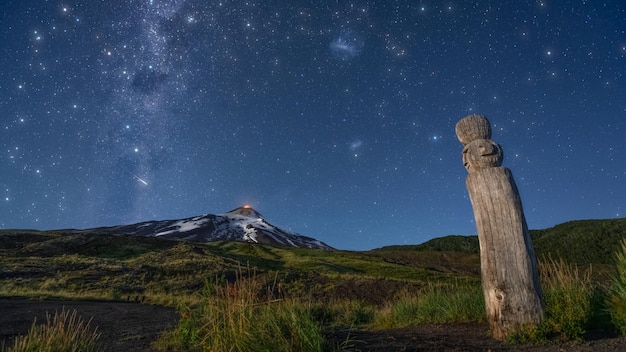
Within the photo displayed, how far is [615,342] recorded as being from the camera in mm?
4176

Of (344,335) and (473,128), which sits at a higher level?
(473,128)

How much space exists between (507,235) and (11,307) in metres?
15.2

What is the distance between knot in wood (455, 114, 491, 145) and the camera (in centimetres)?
537

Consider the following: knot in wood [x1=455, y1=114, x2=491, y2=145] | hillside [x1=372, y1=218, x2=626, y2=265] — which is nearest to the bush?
knot in wood [x1=455, y1=114, x2=491, y2=145]

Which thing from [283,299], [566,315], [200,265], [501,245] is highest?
[200,265]

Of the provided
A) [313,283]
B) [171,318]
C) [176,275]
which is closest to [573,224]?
[313,283]

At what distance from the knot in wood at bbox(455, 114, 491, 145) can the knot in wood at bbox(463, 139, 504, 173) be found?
0.31 ft

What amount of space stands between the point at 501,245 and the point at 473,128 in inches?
62.9

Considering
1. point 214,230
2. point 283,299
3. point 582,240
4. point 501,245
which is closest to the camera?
point 501,245

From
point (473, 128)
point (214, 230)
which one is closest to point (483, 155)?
point (473, 128)

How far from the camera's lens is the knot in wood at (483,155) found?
16.9 feet

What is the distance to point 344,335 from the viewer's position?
5352 mm

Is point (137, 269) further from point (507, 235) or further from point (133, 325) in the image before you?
point (507, 235)

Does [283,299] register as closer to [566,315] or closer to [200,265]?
[566,315]
